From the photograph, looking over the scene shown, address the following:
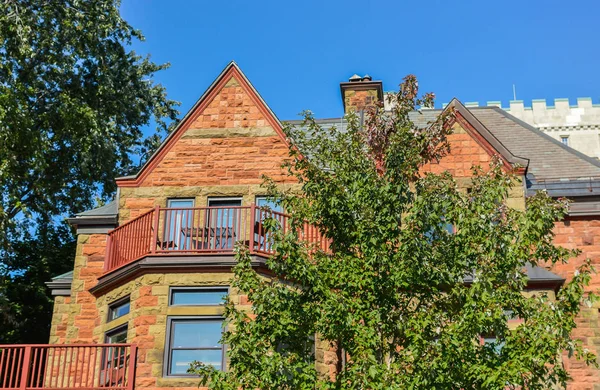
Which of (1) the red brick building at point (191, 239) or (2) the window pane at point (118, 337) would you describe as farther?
(2) the window pane at point (118, 337)

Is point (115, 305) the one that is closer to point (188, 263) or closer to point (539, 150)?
point (188, 263)

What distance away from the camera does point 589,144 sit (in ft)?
270

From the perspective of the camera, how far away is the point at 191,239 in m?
20.3

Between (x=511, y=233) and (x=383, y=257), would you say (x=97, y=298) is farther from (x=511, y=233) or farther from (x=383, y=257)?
(x=511, y=233)

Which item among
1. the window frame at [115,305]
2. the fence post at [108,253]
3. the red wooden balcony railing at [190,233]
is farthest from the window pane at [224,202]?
the window frame at [115,305]

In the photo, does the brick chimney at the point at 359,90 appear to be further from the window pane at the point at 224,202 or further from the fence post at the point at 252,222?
the fence post at the point at 252,222

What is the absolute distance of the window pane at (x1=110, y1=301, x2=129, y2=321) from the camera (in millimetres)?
20812

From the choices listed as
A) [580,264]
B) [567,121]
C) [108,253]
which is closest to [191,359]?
[108,253]

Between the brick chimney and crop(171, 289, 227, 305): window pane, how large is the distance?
983 centimetres

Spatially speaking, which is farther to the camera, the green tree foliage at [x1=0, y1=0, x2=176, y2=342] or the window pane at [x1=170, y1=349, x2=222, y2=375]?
the green tree foliage at [x1=0, y1=0, x2=176, y2=342]

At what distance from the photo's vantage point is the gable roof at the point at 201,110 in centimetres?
2241

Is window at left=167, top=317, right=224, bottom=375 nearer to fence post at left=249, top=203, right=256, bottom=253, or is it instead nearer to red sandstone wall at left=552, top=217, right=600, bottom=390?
fence post at left=249, top=203, right=256, bottom=253

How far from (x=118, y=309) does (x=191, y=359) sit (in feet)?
9.57

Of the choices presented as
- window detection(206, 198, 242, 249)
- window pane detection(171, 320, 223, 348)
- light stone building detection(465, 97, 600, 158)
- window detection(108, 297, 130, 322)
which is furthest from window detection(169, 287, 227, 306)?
light stone building detection(465, 97, 600, 158)
